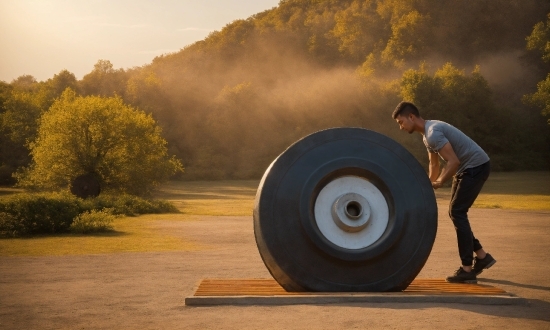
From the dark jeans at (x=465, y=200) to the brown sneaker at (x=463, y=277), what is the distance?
12 centimetres

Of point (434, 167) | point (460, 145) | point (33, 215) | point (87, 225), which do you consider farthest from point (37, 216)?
point (460, 145)

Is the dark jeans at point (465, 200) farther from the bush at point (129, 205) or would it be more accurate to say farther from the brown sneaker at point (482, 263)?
the bush at point (129, 205)

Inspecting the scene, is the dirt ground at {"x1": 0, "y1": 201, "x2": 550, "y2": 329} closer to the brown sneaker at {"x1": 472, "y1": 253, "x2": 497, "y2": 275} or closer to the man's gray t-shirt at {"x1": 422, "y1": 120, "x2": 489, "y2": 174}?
the brown sneaker at {"x1": 472, "y1": 253, "x2": 497, "y2": 275}

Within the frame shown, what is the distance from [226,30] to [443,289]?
99836 mm

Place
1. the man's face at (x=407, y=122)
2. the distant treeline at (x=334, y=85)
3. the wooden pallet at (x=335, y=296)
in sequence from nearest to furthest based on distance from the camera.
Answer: the wooden pallet at (x=335, y=296), the man's face at (x=407, y=122), the distant treeline at (x=334, y=85)

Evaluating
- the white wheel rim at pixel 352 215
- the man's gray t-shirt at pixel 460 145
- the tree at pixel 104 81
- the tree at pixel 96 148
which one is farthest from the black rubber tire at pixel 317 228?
the tree at pixel 104 81

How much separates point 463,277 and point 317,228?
2268mm

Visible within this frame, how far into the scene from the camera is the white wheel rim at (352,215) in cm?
737

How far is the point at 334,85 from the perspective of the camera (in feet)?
249

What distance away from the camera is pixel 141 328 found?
5910mm

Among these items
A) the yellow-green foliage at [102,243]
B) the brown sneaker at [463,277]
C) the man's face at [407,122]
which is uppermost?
the man's face at [407,122]

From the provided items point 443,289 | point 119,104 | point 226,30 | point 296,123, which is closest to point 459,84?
point 296,123

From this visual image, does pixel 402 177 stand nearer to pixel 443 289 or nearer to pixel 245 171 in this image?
pixel 443 289

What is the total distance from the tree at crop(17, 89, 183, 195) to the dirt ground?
15.7 metres
